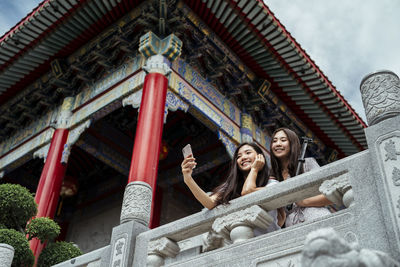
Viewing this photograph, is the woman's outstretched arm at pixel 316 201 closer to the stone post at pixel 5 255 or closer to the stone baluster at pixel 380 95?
the stone baluster at pixel 380 95

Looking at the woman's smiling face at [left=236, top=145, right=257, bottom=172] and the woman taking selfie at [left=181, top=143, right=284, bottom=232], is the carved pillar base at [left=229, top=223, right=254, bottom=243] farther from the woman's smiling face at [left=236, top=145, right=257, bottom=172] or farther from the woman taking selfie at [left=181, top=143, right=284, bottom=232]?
the woman's smiling face at [left=236, top=145, right=257, bottom=172]

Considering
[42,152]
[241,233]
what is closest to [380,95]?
[241,233]

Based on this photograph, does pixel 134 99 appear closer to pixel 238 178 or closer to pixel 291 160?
pixel 238 178

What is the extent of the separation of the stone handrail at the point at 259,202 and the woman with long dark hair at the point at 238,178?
111 mm

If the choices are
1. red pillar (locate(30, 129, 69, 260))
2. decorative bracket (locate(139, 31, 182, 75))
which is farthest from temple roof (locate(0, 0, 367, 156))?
red pillar (locate(30, 129, 69, 260))

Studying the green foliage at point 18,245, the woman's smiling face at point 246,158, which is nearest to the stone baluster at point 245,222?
the woman's smiling face at point 246,158

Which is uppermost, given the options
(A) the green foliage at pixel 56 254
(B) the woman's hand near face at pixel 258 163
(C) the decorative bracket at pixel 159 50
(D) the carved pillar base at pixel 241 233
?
(C) the decorative bracket at pixel 159 50

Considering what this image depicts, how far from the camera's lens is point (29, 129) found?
10305mm

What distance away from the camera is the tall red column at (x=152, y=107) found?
6.54 metres

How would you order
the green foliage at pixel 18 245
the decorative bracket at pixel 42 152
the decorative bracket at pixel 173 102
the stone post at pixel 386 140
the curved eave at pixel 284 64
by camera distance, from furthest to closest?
the decorative bracket at pixel 42 152 < the curved eave at pixel 284 64 < the decorative bracket at pixel 173 102 < the green foliage at pixel 18 245 < the stone post at pixel 386 140

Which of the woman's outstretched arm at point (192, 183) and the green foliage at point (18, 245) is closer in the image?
the woman's outstretched arm at point (192, 183)

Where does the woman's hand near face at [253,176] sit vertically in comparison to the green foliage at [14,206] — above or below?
below

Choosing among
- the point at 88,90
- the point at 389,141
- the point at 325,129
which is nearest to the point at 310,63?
the point at 325,129

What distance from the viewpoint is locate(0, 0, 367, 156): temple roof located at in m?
8.05
